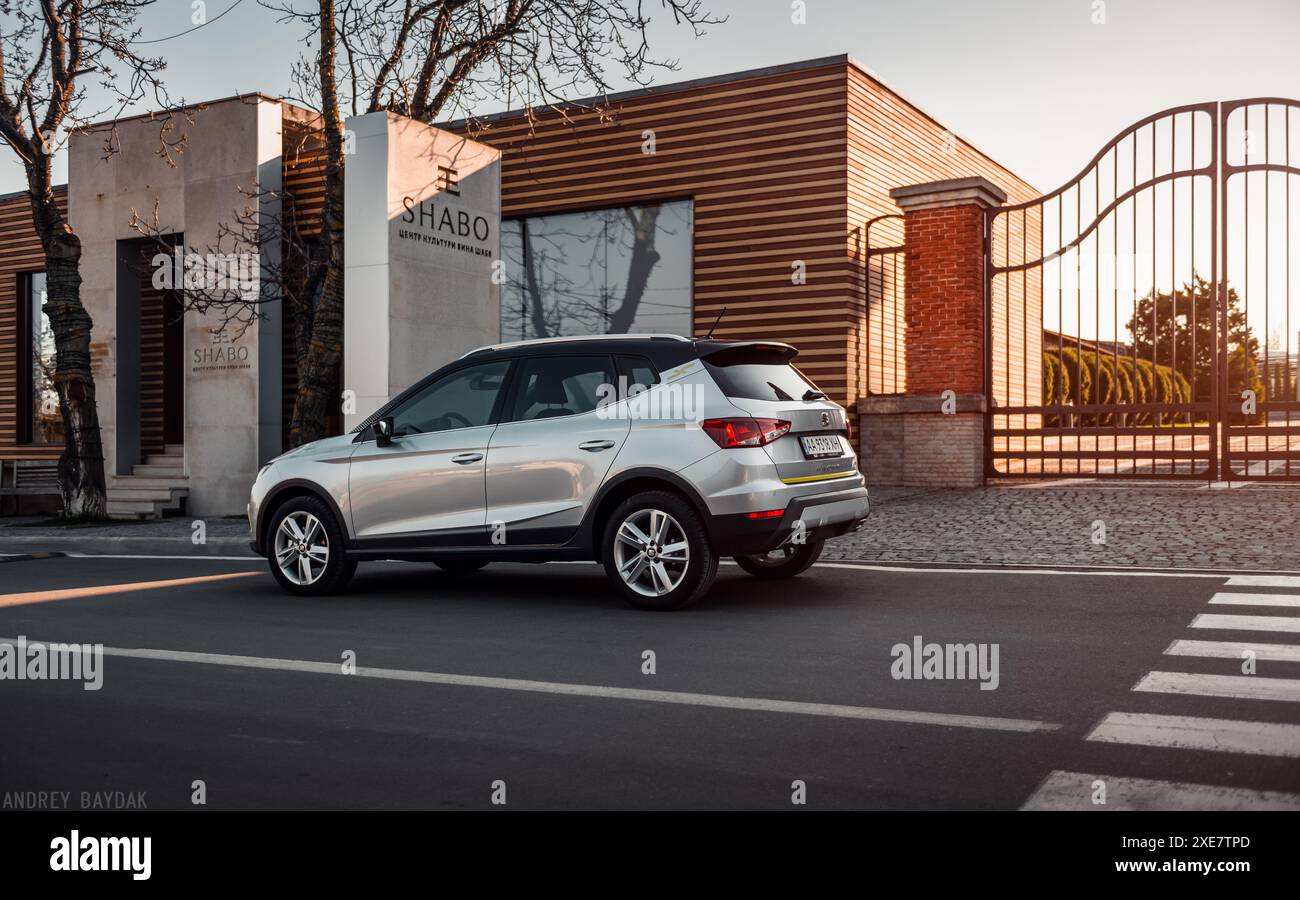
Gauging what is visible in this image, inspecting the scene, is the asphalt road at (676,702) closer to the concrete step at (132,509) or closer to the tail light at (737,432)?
the tail light at (737,432)

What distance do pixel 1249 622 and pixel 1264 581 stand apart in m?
1.81

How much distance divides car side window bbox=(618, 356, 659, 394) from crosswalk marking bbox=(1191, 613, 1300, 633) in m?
3.61

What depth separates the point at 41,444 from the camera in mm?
26016

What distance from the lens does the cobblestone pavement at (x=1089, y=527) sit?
10.0m

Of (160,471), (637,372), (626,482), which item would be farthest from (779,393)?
(160,471)

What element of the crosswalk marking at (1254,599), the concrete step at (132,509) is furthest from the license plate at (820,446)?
the concrete step at (132,509)

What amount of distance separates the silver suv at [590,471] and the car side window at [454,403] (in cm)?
1

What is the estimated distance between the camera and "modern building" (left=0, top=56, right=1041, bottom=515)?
17328mm

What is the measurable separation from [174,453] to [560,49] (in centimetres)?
1098

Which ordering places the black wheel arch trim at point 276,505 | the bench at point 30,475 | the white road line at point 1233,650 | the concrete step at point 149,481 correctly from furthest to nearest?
the bench at point 30,475 → the concrete step at point 149,481 → the black wheel arch trim at point 276,505 → the white road line at point 1233,650

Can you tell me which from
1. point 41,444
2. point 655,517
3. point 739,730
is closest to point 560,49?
point 655,517

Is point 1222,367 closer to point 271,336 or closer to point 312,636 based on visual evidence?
point 312,636

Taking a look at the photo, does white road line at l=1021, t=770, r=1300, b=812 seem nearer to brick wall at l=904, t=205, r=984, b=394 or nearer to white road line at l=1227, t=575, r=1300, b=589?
white road line at l=1227, t=575, r=1300, b=589

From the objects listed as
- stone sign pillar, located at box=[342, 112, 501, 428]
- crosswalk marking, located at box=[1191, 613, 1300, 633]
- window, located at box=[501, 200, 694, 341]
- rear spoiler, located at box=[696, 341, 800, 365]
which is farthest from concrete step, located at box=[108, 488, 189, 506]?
crosswalk marking, located at box=[1191, 613, 1300, 633]
